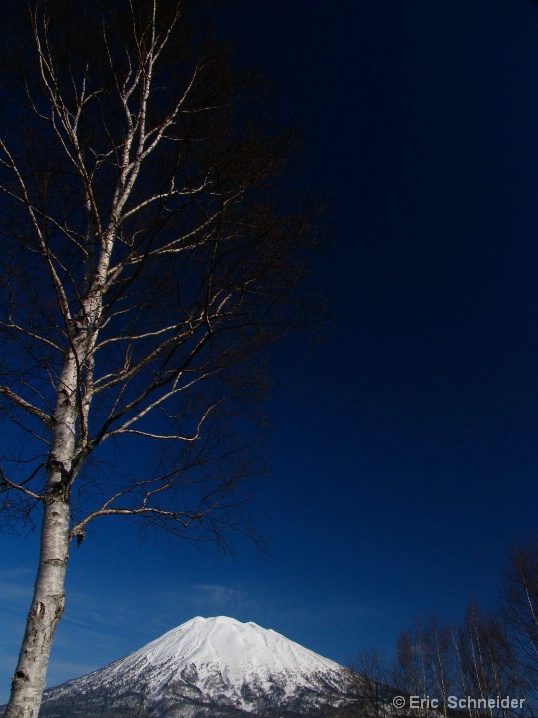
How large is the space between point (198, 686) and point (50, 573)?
216027 mm

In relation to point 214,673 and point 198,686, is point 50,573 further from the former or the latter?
point 214,673

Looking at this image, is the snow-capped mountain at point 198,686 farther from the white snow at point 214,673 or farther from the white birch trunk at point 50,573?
the white birch trunk at point 50,573

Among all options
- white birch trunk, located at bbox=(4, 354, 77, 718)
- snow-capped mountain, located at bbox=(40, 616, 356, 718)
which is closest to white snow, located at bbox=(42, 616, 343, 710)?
snow-capped mountain, located at bbox=(40, 616, 356, 718)

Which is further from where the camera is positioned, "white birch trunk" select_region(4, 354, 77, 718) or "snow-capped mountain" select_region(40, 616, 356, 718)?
"snow-capped mountain" select_region(40, 616, 356, 718)

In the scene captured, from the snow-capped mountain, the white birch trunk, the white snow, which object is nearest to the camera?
the white birch trunk

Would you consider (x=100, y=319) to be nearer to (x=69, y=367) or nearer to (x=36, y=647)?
(x=69, y=367)

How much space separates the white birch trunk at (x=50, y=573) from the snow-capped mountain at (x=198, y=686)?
158767mm

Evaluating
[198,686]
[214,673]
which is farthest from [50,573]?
[214,673]

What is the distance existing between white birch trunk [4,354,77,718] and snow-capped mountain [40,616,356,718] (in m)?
159

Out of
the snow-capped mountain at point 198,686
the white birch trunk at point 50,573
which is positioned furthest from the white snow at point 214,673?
the white birch trunk at point 50,573

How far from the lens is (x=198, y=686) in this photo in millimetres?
180125

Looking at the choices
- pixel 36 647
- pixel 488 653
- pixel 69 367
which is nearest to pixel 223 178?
pixel 69 367

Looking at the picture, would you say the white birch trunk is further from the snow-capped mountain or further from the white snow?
the white snow

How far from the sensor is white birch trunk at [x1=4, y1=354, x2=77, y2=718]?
2477mm
